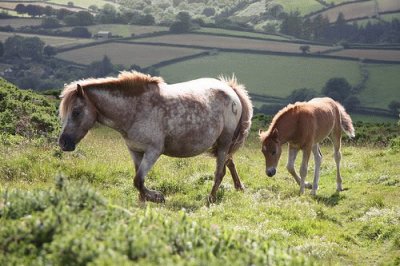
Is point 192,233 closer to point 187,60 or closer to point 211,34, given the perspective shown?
point 187,60

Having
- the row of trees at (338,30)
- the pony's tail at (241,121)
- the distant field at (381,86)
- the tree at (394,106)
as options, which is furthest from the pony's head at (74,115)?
the row of trees at (338,30)

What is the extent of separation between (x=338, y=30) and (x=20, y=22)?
89435 millimetres

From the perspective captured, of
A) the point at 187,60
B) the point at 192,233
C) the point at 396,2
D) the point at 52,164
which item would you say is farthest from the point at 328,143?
the point at 396,2

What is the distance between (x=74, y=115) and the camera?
12.6 m

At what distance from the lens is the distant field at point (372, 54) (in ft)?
443

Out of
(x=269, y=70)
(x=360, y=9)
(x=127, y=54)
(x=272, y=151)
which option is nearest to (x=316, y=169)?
(x=272, y=151)

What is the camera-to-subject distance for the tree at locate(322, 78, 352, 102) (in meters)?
112

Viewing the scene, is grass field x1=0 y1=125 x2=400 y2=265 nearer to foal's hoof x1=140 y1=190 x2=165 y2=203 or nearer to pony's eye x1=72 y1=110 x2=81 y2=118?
foal's hoof x1=140 y1=190 x2=165 y2=203

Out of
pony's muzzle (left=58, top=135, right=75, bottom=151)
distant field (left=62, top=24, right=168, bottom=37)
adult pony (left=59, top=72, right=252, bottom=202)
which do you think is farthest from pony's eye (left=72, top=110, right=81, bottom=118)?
distant field (left=62, top=24, right=168, bottom=37)

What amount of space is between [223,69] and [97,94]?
4772 inches

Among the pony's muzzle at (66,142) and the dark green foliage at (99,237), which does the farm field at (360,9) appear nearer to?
the pony's muzzle at (66,142)

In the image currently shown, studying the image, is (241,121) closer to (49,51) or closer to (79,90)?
(79,90)

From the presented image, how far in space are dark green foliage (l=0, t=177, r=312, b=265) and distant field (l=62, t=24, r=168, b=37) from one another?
153409mm

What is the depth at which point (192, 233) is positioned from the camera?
6.66m
